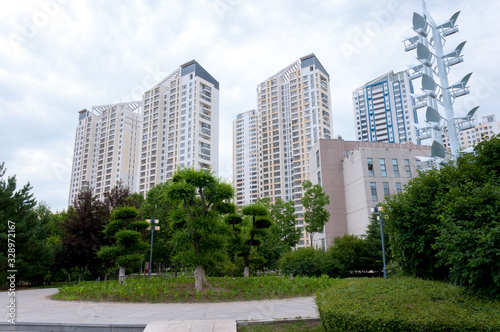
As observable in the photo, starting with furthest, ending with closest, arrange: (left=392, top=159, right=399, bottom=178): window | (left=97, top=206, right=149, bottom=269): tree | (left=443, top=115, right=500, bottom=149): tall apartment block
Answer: (left=443, top=115, right=500, bottom=149): tall apartment block → (left=392, top=159, right=399, bottom=178): window → (left=97, top=206, right=149, bottom=269): tree

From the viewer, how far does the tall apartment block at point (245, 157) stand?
107 metres

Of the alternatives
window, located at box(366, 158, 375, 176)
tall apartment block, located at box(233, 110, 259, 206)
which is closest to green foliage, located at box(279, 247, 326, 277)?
window, located at box(366, 158, 375, 176)

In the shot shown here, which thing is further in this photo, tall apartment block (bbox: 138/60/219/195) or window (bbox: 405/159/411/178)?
tall apartment block (bbox: 138/60/219/195)

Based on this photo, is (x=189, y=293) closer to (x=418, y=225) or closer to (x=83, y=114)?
(x=418, y=225)

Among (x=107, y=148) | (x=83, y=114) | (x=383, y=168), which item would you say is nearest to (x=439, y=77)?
(x=383, y=168)

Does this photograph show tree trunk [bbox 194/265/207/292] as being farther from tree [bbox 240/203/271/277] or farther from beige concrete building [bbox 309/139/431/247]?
beige concrete building [bbox 309/139/431/247]

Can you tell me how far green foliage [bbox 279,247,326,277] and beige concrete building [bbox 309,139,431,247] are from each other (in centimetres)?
2068

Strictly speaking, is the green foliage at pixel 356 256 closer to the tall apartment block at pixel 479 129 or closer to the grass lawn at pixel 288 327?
the grass lawn at pixel 288 327

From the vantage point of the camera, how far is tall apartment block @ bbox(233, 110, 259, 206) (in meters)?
107

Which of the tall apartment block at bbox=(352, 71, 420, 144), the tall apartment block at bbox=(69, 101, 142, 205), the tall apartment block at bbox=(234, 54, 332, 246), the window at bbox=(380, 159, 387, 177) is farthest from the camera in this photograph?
the tall apartment block at bbox=(352, 71, 420, 144)

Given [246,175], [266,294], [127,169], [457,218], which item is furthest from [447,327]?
[246,175]

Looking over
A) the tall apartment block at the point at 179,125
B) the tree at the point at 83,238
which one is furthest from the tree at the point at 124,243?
the tall apartment block at the point at 179,125

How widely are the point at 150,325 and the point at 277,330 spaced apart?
2812 millimetres

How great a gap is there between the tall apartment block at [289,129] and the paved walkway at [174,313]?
7118 centimetres
